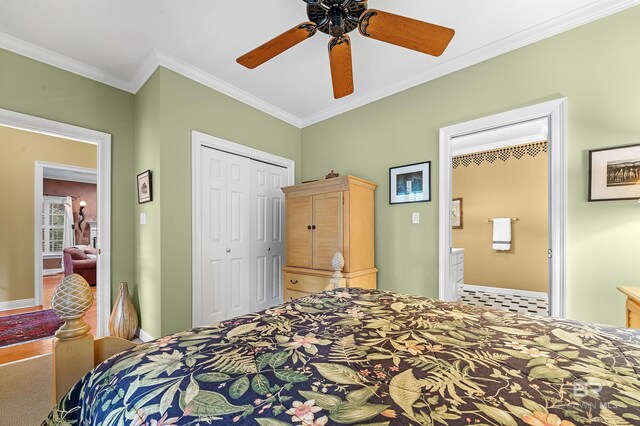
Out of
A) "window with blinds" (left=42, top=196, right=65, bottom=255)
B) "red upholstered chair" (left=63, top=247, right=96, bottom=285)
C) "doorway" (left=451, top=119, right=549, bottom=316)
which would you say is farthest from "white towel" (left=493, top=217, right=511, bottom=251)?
A: "window with blinds" (left=42, top=196, right=65, bottom=255)

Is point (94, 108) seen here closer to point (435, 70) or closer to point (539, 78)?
point (435, 70)

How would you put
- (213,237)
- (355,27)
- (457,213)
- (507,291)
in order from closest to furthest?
(355,27) < (213,237) < (507,291) < (457,213)

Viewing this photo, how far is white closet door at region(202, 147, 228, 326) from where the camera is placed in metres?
2.78

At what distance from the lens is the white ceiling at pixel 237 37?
192 cm

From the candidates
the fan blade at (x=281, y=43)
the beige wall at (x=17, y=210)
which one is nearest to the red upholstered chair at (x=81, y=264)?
the beige wall at (x=17, y=210)

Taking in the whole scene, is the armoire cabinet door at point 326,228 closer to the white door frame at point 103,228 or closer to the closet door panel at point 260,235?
the closet door panel at point 260,235

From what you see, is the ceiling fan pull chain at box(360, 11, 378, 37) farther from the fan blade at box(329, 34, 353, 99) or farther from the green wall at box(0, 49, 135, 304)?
the green wall at box(0, 49, 135, 304)

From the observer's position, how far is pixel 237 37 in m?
2.25

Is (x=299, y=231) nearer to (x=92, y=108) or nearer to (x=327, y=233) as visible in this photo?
(x=327, y=233)

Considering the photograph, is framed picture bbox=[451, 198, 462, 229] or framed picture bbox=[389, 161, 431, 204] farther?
framed picture bbox=[451, 198, 462, 229]

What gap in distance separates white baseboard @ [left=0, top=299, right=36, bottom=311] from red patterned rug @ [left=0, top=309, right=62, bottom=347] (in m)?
0.46

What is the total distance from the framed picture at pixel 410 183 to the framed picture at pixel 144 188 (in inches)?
94.7

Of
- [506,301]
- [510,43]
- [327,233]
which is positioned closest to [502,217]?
[506,301]

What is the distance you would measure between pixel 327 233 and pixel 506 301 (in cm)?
342
